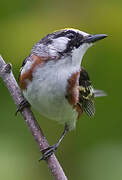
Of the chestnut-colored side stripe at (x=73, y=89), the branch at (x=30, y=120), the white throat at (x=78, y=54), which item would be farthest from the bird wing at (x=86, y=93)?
the branch at (x=30, y=120)

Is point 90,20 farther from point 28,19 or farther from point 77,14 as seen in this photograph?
point 28,19

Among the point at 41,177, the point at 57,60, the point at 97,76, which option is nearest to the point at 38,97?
the point at 57,60

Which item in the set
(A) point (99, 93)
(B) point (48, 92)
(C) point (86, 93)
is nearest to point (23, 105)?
(B) point (48, 92)

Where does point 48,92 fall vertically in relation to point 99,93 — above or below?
above

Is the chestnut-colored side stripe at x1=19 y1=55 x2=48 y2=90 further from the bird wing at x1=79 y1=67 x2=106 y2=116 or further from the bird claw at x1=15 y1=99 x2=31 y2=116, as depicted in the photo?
the bird wing at x1=79 y1=67 x2=106 y2=116

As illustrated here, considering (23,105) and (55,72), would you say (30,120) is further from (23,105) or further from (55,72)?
(55,72)

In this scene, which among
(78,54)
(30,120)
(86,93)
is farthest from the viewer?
(86,93)

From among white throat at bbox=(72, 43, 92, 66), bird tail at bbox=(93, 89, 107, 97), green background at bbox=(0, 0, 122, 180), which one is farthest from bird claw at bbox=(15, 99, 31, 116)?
bird tail at bbox=(93, 89, 107, 97)
